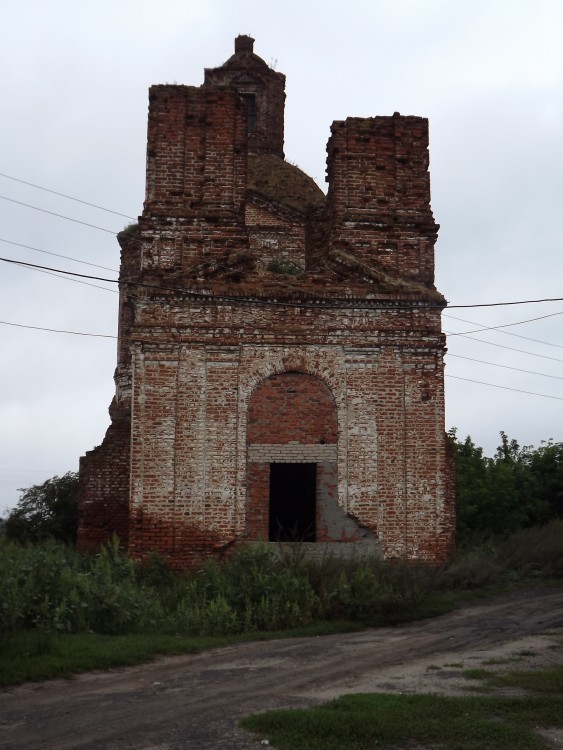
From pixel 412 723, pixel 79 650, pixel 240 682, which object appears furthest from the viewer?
pixel 79 650

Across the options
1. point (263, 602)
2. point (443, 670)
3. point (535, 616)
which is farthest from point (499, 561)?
point (443, 670)

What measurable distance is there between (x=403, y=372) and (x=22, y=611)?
687cm

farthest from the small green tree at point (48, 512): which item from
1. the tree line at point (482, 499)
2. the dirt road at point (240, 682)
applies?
the dirt road at point (240, 682)

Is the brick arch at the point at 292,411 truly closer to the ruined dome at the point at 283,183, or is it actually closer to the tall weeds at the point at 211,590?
the tall weeds at the point at 211,590

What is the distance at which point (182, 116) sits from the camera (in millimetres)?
15281

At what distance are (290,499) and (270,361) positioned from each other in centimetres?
350

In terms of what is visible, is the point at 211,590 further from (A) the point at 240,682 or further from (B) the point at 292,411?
(A) the point at 240,682

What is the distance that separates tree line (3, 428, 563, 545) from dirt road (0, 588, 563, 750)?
7889 millimetres

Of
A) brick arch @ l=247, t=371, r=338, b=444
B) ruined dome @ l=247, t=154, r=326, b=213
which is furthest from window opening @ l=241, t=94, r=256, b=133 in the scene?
brick arch @ l=247, t=371, r=338, b=444

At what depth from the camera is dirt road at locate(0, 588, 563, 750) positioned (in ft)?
22.5

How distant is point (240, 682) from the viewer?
8.56m

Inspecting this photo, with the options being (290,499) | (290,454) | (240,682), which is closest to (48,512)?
(290,499)

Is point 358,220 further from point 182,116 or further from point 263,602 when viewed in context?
point 263,602

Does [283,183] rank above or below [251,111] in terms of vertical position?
below
